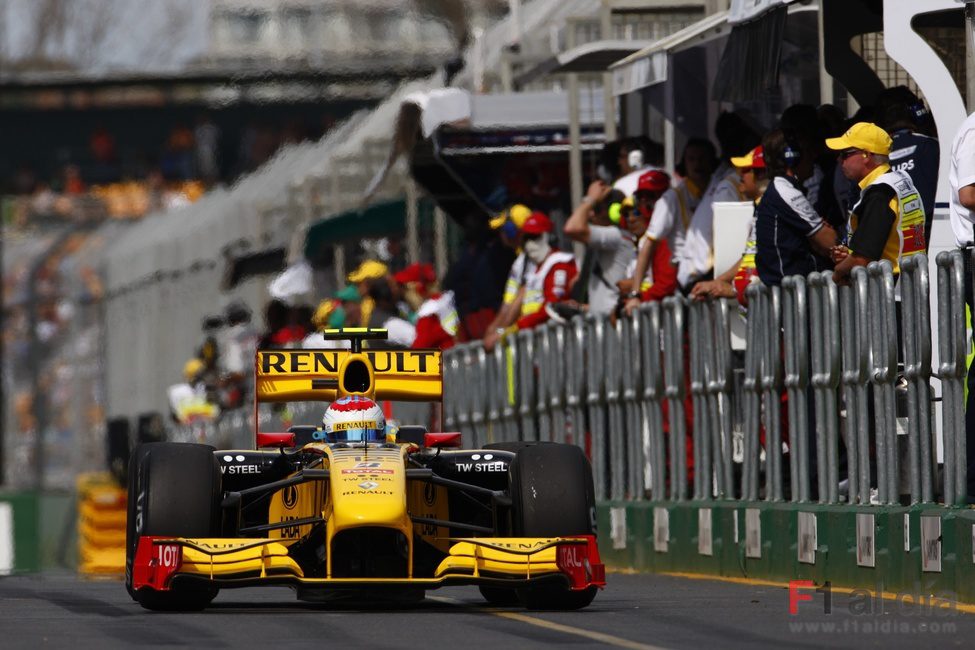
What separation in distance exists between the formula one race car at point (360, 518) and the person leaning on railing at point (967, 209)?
5.72 ft

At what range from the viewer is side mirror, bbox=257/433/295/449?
44.8ft

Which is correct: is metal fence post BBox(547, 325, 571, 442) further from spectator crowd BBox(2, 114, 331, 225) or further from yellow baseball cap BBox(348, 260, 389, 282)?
spectator crowd BBox(2, 114, 331, 225)

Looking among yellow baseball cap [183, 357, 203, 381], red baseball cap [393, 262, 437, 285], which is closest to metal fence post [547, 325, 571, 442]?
red baseball cap [393, 262, 437, 285]

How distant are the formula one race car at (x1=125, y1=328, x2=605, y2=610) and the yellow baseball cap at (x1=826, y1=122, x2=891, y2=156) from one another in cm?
212

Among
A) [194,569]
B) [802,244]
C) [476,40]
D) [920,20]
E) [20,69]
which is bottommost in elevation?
[194,569]

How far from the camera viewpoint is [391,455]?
1204cm

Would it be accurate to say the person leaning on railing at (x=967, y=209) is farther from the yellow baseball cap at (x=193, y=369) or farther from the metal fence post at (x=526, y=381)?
the yellow baseball cap at (x=193, y=369)

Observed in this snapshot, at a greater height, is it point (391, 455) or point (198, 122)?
point (198, 122)

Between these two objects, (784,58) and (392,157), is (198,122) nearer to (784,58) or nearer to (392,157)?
(392,157)

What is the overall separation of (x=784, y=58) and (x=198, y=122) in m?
38.9

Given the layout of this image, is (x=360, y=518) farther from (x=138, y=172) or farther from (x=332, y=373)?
(x=138, y=172)

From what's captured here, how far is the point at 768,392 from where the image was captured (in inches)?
563

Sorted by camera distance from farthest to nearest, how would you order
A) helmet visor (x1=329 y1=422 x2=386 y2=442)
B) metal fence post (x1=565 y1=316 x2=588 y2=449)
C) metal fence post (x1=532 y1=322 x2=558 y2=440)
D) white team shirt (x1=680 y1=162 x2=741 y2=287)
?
metal fence post (x1=532 y1=322 x2=558 y2=440)
metal fence post (x1=565 y1=316 x2=588 y2=449)
white team shirt (x1=680 y1=162 x2=741 y2=287)
helmet visor (x1=329 y1=422 x2=386 y2=442)

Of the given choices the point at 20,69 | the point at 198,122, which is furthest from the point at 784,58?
the point at 20,69
